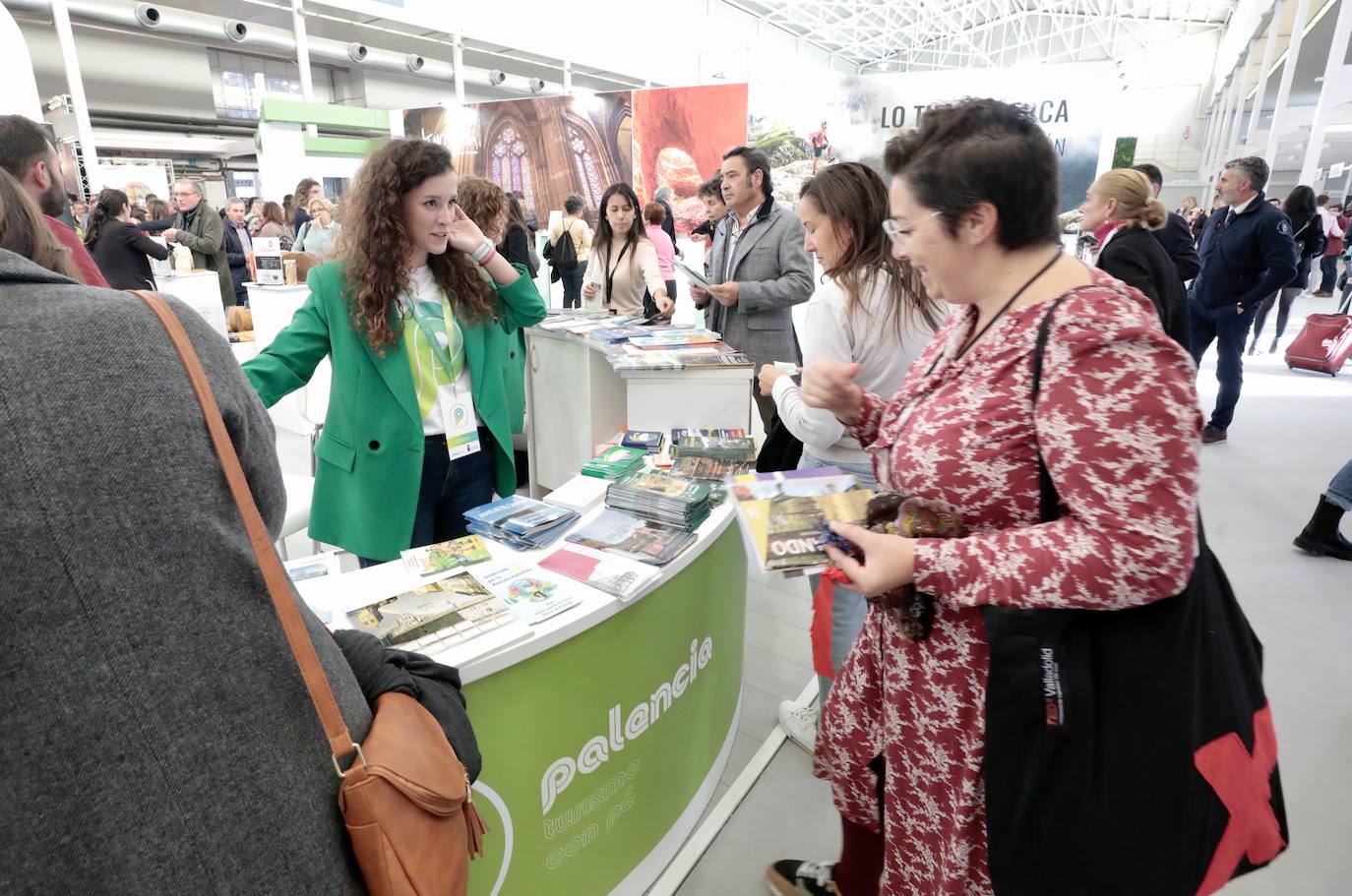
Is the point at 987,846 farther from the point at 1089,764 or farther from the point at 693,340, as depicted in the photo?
the point at 693,340

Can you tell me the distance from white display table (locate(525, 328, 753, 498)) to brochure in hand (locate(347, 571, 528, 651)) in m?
1.38

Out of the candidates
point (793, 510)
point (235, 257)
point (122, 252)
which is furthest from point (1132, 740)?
point (235, 257)

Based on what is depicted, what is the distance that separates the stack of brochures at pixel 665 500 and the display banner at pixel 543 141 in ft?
37.7

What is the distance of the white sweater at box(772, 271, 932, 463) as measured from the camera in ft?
5.76

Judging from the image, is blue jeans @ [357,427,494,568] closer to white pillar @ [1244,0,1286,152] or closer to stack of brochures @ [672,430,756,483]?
stack of brochures @ [672,430,756,483]

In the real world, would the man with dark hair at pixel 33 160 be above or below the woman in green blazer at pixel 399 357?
above

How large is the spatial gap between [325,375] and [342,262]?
144 inches

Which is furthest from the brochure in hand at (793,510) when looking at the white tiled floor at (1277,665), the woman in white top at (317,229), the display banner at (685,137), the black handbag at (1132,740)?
the display banner at (685,137)

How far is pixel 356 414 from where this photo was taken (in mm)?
1888

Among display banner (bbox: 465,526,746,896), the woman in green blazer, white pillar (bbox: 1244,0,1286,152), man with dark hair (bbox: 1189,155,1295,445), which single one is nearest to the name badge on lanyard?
the woman in green blazer

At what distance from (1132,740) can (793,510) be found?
55 centimetres

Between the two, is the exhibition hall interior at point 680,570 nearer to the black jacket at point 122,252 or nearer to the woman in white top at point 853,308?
the woman in white top at point 853,308

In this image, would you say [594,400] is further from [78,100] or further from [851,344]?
[78,100]

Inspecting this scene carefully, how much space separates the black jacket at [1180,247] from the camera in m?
4.11
